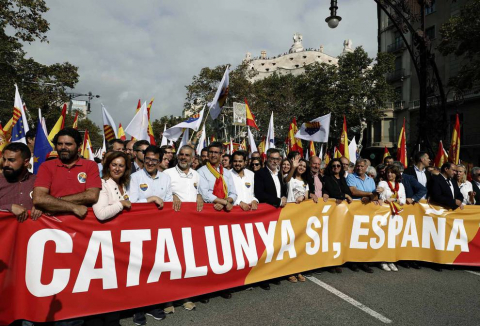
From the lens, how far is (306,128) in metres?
8.96

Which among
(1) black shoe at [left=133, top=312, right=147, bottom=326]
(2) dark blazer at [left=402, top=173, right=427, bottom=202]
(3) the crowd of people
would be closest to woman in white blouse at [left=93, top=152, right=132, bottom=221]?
(3) the crowd of people

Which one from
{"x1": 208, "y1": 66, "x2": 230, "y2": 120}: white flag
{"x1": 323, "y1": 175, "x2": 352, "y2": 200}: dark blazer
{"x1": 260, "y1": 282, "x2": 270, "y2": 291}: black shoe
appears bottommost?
{"x1": 260, "y1": 282, "x2": 270, "y2": 291}: black shoe

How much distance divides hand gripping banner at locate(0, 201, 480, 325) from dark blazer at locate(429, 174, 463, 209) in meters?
0.14

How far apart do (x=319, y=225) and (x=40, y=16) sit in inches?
507

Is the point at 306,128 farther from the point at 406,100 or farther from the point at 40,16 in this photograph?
the point at 406,100

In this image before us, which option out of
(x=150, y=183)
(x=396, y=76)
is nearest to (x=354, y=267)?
(x=150, y=183)

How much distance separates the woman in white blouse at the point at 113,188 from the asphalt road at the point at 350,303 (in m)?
1.19

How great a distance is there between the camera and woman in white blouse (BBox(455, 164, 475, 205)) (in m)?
6.18

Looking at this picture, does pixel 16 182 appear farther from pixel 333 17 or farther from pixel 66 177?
pixel 333 17

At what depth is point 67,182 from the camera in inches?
127

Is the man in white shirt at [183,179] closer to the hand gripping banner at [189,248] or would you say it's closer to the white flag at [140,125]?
the hand gripping banner at [189,248]

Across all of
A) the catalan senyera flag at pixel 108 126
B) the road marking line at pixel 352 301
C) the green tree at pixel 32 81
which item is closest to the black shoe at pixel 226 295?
the road marking line at pixel 352 301

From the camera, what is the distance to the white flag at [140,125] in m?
7.85

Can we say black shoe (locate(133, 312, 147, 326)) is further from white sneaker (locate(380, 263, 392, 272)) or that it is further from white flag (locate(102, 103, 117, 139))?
white flag (locate(102, 103, 117, 139))
